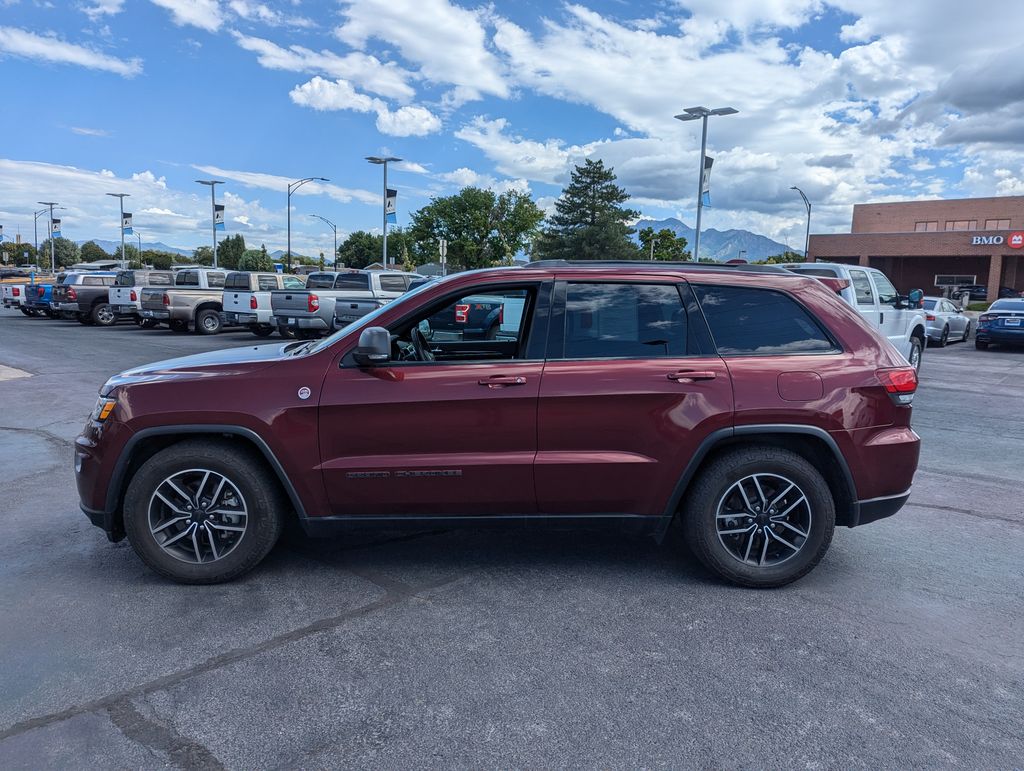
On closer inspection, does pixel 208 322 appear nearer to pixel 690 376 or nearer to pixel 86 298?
pixel 86 298

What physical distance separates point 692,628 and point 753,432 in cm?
109

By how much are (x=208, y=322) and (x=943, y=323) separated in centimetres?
2233

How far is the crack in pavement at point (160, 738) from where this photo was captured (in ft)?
8.57

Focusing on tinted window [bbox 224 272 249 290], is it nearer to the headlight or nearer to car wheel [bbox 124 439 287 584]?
the headlight

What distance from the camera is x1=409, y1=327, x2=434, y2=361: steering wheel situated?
4453mm

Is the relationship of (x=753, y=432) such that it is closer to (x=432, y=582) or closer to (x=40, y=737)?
(x=432, y=582)

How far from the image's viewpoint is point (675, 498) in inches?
159

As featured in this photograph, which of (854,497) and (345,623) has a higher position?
(854,497)

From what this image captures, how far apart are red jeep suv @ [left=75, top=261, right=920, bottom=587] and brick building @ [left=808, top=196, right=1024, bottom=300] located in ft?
177

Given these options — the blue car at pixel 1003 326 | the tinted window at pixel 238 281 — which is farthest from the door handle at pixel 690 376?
the blue car at pixel 1003 326

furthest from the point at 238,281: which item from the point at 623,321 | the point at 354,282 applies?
the point at 623,321

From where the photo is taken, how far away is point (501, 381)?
3.94m

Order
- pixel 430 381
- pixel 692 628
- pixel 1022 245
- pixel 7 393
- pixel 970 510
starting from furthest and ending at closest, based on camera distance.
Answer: pixel 1022 245 < pixel 7 393 < pixel 970 510 < pixel 430 381 < pixel 692 628

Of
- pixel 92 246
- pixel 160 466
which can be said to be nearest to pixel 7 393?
pixel 160 466
